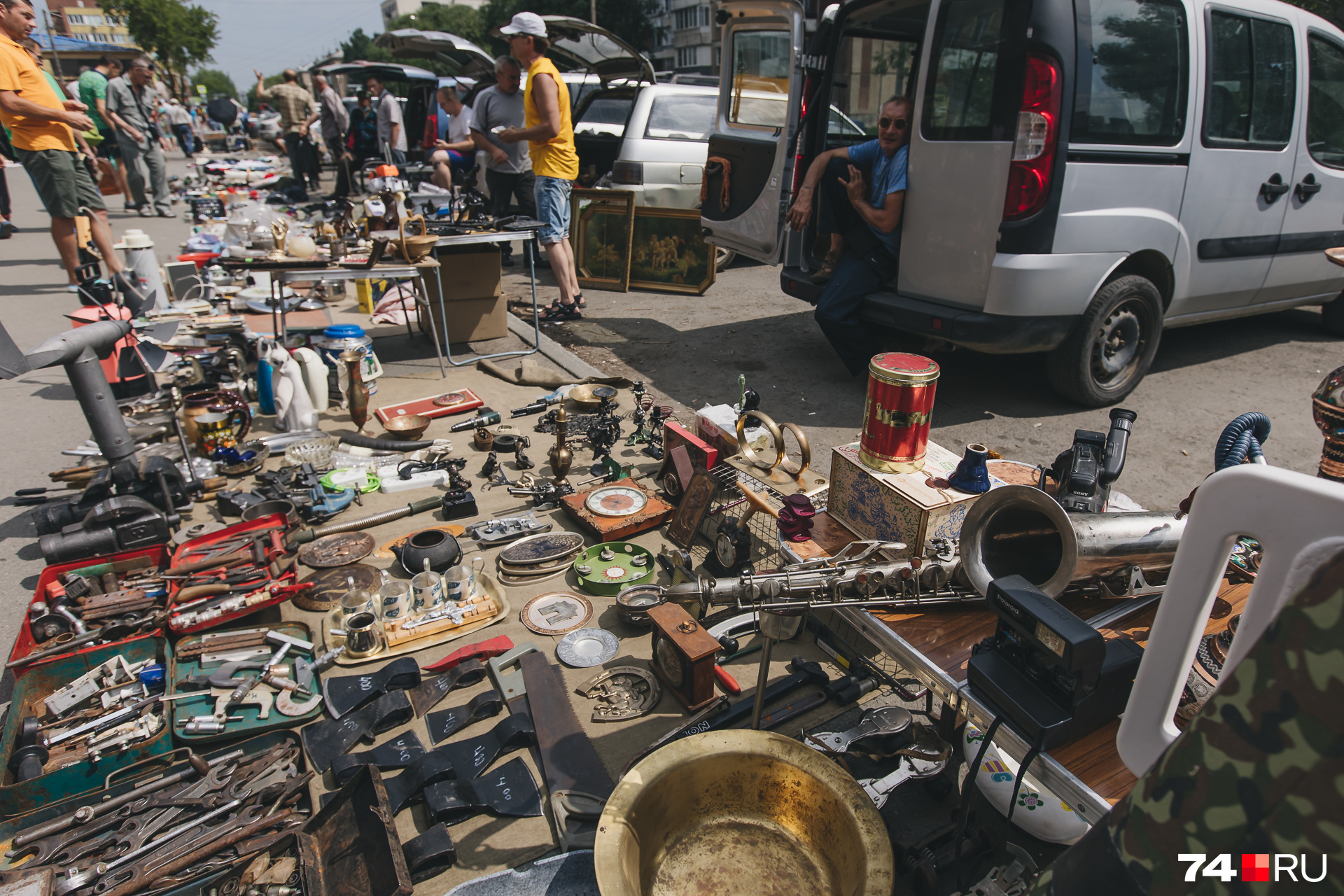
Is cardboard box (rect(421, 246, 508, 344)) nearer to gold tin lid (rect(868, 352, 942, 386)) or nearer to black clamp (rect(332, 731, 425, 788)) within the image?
black clamp (rect(332, 731, 425, 788))

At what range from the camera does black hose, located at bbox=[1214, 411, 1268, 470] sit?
1.92 meters

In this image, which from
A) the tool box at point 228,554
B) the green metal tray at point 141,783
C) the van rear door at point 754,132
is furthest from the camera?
the van rear door at point 754,132

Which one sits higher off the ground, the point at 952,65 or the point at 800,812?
the point at 952,65

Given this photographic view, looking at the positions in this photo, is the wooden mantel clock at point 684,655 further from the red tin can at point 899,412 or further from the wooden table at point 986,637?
the red tin can at point 899,412

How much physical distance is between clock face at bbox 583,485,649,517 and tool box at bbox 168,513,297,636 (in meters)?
1.35

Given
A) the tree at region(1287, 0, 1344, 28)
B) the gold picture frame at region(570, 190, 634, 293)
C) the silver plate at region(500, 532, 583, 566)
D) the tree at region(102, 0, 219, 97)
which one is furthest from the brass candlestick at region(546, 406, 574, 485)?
the tree at region(102, 0, 219, 97)

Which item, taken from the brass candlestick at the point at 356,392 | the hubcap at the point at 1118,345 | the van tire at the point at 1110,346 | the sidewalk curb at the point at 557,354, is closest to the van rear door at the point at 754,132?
the sidewalk curb at the point at 557,354

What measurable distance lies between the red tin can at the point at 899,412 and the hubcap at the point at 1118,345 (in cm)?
293

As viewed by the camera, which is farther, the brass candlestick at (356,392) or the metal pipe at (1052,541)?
the brass candlestick at (356,392)

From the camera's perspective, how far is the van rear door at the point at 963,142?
382 cm

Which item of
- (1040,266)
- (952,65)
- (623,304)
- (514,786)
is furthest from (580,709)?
(623,304)

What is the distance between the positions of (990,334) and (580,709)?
10.3ft

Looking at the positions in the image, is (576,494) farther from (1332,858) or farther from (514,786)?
(1332,858)

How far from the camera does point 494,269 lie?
606cm
